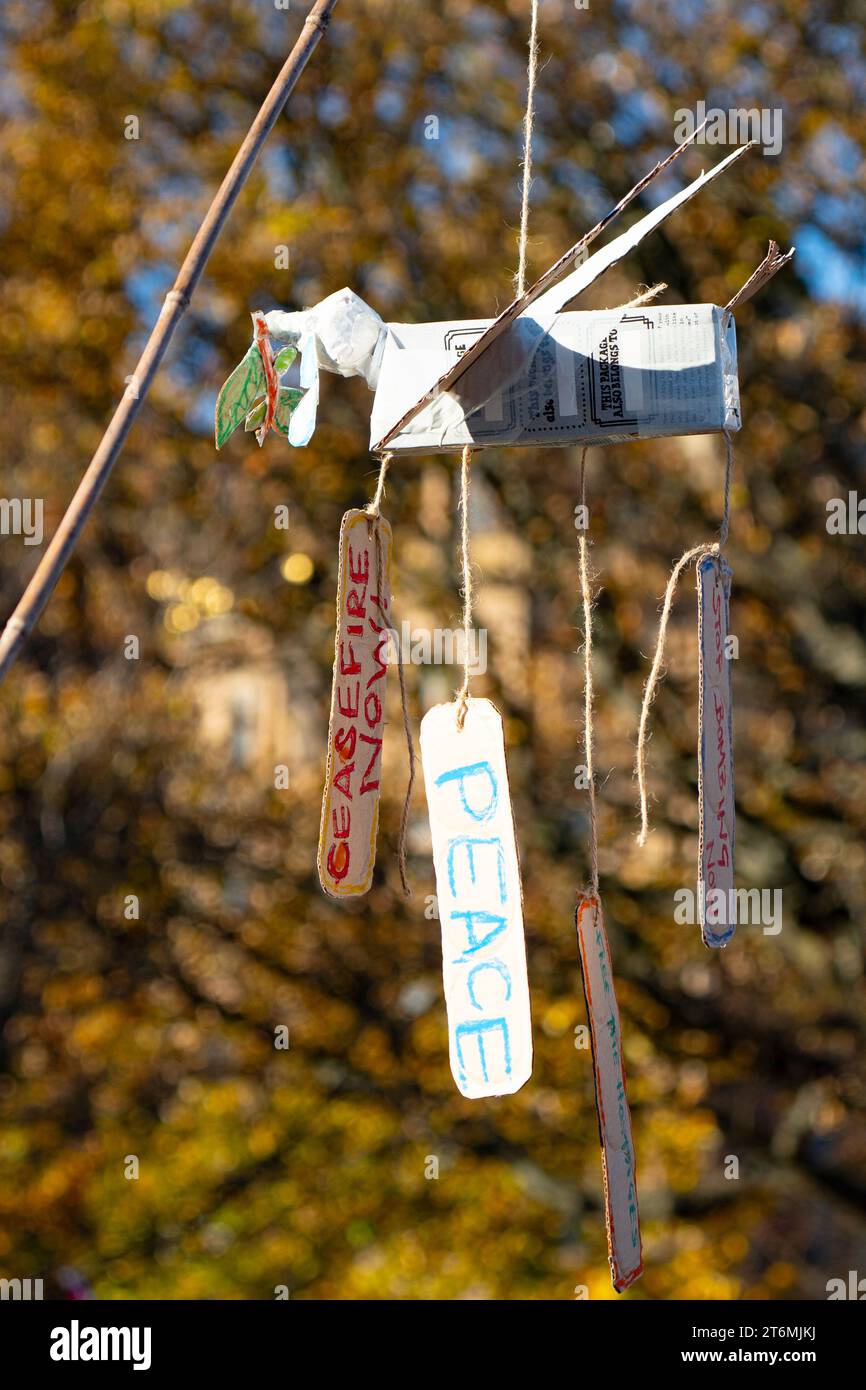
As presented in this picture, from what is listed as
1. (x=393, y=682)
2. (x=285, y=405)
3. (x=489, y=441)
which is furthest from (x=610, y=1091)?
(x=393, y=682)

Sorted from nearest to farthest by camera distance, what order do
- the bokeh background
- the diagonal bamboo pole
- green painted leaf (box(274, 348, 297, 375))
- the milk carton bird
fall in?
the diagonal bamboo pole < the milk carton bird < green painted leaf (box(274, 348, 297, 375)) < the bokeh background

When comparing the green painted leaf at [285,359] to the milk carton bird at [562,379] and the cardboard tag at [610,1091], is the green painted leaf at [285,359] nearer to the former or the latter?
the milk carton bird at [562,379]

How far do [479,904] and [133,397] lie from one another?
575mm

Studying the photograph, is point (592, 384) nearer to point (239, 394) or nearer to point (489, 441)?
point (489, 441)

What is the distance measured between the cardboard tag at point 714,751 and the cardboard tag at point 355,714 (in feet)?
1.09

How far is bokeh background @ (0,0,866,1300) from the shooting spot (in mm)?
3887

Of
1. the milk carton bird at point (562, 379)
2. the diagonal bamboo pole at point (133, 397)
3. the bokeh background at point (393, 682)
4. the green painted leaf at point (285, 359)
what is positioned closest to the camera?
the diagonal bamboo pole at point (133, 397)

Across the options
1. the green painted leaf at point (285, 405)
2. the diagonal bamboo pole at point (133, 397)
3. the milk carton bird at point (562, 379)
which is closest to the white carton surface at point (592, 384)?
the milk carton bird at point (562, 379)

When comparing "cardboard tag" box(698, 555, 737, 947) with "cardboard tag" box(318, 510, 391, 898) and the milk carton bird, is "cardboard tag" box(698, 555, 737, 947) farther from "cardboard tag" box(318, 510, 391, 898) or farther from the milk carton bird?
"cardboard tag" box(318, 510, 391, 898)

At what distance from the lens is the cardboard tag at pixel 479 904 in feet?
4.49

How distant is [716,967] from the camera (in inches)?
195

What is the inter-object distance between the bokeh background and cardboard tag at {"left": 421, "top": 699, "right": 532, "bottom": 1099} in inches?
100

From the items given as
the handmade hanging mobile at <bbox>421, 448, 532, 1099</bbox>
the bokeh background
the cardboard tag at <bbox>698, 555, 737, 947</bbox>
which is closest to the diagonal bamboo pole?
the handmade hanging mobile at <bbox>421, 448, 532, 1099</bbox>

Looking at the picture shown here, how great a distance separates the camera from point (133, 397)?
1.14 meters
